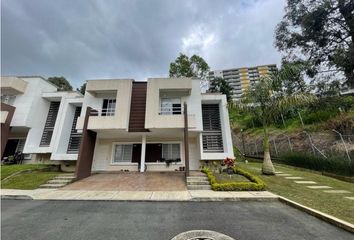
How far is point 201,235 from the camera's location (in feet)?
12.5

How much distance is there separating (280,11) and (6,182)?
24.2 meters

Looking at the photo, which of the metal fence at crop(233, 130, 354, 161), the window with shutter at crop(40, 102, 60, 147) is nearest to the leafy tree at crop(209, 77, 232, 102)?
the metal fence at crop(233, 130, 354, 161)

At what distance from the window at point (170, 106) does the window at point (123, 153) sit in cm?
435

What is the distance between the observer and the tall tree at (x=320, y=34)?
1188cm

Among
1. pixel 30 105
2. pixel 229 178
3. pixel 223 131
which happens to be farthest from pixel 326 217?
pixel 30 105

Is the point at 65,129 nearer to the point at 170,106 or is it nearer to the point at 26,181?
the point at 26,181

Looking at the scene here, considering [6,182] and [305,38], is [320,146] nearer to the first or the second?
[305,38]

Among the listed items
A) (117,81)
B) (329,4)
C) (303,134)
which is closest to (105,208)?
(117,81)

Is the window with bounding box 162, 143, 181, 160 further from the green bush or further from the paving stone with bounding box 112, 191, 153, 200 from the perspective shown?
the green bush

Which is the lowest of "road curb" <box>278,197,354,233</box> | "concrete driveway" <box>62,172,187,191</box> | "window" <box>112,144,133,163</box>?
"road curb" <box>278,197,354,233</box>

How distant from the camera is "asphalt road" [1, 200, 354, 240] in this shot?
3.94 m

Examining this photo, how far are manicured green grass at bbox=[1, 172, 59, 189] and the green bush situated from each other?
57.4ft

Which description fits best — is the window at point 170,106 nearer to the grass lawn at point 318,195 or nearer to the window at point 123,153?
the window at point 123,153

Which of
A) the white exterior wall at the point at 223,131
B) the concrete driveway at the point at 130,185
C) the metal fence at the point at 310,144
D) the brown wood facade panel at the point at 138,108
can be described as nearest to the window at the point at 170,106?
the brown wood facade panel at the point at 138,108
